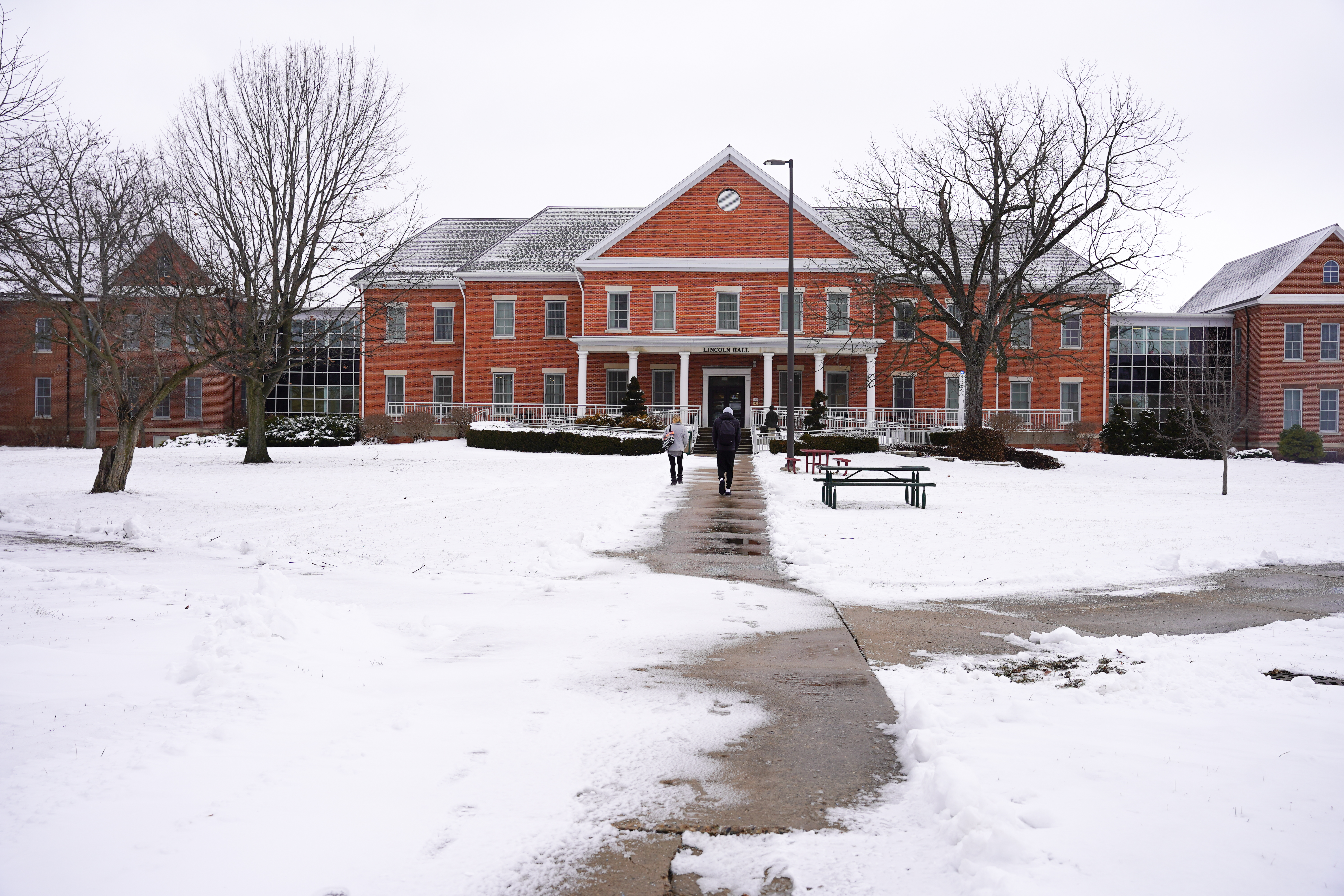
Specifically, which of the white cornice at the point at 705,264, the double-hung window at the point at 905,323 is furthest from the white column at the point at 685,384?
the double-hung window at the point at 905,323

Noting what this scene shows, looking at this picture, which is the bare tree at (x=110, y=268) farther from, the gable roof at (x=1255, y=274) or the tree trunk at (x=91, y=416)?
the gable roof at (x=1255, y=274)

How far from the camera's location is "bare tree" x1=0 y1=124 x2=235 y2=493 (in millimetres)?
16203

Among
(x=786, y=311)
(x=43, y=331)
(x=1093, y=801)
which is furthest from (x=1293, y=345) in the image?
(x=43, y=331)

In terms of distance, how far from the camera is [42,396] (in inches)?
1612

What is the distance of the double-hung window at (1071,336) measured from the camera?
40.3 meters

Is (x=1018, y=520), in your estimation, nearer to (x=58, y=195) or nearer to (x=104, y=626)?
(x=104, y=626)

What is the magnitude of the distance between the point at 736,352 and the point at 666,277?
472 centimetres

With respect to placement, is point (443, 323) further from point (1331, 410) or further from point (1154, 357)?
point (1331, 410)

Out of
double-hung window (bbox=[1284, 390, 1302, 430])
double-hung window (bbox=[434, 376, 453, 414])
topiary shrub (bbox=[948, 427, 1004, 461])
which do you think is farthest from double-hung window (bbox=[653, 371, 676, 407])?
double-hung window (bbox=[1284, 390, 1302, 430])

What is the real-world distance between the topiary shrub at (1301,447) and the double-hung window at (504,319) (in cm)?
3399

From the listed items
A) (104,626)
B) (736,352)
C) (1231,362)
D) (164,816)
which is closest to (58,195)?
(104,626)

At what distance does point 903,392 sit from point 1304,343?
63.0 feet

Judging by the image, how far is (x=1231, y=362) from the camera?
4109 cm

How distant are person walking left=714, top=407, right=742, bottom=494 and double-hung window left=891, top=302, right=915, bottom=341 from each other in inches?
501
